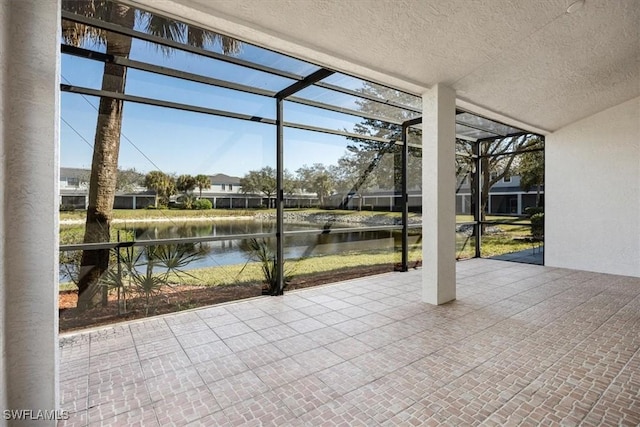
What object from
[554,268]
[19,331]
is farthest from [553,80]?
[19,331]

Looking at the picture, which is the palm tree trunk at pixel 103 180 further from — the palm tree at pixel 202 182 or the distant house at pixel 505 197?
the distant house at pixel 505 197

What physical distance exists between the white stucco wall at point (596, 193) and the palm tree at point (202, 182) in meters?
6.82

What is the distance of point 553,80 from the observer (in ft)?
13.8

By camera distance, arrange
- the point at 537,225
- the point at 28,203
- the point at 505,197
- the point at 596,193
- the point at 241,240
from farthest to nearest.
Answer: the point at 505,197
the point at 537,225
the point at 596,193
the point at 241,240
the point at 28,203

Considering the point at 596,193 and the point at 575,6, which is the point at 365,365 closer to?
the point at 575,6

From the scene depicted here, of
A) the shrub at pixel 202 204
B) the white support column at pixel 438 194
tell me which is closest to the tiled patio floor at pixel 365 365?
the white support column at pixel 438 194

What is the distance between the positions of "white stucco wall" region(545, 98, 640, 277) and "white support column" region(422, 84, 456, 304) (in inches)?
146

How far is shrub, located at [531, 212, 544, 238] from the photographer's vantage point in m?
6.81

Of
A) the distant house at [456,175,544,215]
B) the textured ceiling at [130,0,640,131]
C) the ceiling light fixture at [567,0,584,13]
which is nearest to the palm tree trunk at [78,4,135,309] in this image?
the textured ceiling at [130,0,640,131]

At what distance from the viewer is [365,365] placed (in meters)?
2.52

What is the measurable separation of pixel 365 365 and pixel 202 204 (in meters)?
2.96

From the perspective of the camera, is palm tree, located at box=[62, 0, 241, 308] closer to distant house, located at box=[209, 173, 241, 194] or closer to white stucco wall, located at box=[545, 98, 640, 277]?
distant house, located at box=[209, 173, 241, 194]

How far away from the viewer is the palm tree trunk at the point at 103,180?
3.41 metres

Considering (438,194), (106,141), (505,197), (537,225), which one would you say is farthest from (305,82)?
(537,225)
